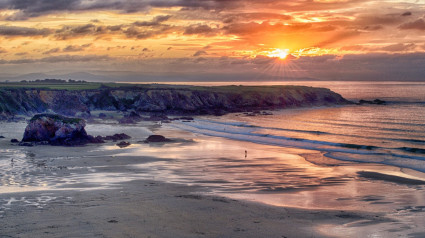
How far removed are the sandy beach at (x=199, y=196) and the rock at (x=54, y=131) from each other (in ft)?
10.6

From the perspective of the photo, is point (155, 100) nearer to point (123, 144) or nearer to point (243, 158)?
point (123, 144)

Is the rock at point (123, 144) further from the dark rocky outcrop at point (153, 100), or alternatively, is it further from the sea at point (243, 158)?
the dark rocky outcrop at point (153, 100)

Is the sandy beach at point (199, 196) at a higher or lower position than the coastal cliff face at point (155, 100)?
lower

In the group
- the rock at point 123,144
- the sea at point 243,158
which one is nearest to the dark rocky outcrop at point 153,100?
the sea at point 243,158

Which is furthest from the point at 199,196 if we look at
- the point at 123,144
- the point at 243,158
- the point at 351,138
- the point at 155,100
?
the point at 155,100

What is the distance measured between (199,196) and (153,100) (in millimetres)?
73141

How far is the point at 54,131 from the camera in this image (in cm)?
3753

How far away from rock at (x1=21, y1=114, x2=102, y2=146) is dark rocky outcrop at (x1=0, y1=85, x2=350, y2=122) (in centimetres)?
2450

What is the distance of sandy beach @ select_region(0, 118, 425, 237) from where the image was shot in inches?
573

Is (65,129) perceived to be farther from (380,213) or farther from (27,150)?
(380,213)

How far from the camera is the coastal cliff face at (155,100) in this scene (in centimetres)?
6975

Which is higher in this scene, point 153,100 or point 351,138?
point 153,100

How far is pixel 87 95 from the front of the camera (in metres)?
87.8

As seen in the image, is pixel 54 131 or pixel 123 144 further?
pixel 123 144
